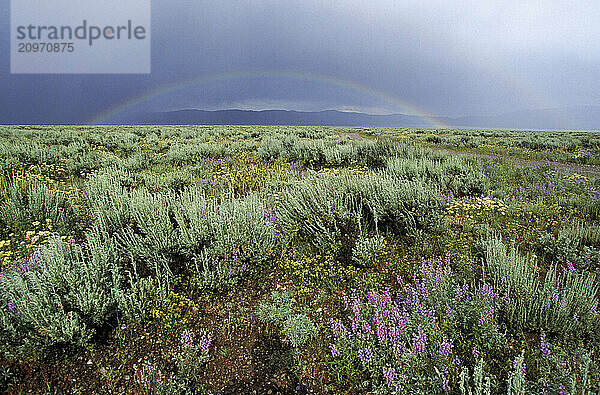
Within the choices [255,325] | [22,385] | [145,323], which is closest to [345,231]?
[255,325]

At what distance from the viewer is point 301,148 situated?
11.1 meters

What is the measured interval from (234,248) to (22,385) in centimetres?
200

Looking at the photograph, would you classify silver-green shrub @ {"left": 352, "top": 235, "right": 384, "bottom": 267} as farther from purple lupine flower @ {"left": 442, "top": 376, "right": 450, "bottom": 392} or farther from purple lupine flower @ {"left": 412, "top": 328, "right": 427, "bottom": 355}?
purple lupine flower @ {"left": 442, "top": 376, "right": 450, "bottom": 392}

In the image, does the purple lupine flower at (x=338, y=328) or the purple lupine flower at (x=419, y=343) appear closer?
the purple lupine flower at (x=419, y=343)

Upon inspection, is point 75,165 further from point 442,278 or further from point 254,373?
point 442,278

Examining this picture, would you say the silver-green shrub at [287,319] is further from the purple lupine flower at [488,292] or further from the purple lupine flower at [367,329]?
the purple lupine flower at [488,292]

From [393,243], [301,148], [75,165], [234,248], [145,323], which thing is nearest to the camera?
[145,323]

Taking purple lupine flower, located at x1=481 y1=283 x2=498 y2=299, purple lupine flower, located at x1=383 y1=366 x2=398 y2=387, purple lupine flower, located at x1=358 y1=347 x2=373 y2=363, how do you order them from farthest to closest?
purple lupine flower, located at x1=481 y1=283 x2=498 y2=299 → purple lupine flower, located at x1=358 y1=347 x2=373 y2=363 → purple lupine flower, located at x1=383 y1=366 x2=398 y2=387

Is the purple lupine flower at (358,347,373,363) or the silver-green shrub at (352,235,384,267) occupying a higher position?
the silver-green shrub at (352,235,384,267)

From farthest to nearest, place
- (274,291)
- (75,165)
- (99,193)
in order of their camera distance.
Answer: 1. (75,165)
2. (99,193)
3. (274,291)

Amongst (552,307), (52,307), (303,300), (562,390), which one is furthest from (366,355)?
(52,307)

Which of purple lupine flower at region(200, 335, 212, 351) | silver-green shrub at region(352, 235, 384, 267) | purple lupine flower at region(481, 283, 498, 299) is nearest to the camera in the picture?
purple lupine flower at region(200, 335, 212, 351)

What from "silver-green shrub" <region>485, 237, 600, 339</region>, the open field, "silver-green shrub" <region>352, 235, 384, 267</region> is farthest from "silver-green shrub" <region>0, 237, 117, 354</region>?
"silver-green shrub" <region>485, 237, 600, 339</region>

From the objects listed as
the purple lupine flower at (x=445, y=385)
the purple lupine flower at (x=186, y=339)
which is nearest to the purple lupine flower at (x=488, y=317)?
the purple lupine flower at (x=445, y=385)
